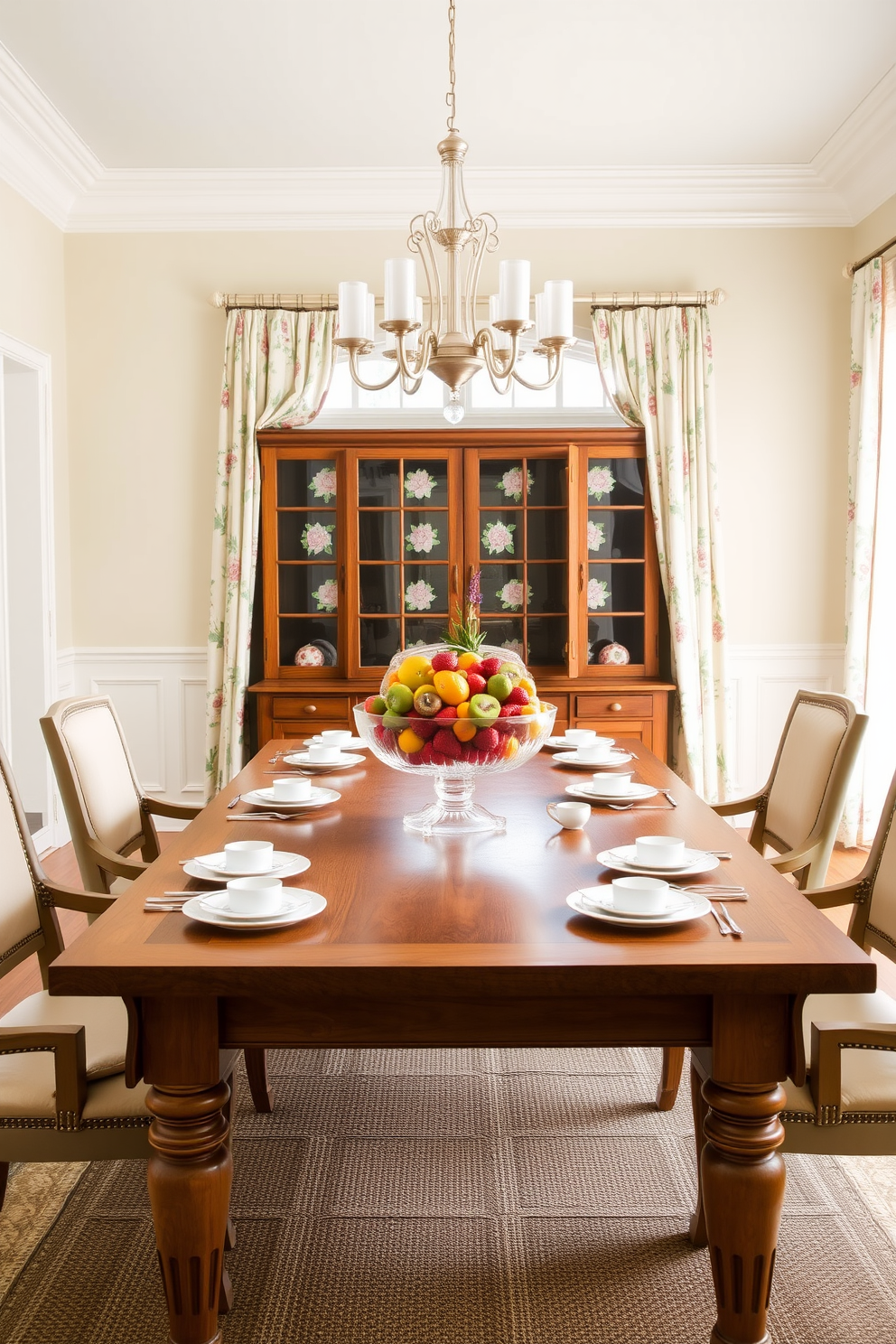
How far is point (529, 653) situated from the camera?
489 centimetres

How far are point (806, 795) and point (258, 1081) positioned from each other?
1478 mm

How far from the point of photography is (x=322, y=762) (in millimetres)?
2732

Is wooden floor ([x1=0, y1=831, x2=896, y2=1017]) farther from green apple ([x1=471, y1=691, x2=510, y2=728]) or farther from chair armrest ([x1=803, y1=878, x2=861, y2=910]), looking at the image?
green apple ([x1=471, y1=691, x2=510, y2=728])

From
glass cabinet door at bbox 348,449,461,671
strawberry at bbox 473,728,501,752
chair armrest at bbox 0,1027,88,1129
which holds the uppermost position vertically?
glass cabinet door at bbox 348,449,461,671

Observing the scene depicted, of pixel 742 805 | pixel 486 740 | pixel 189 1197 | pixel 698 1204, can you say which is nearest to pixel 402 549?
pixel 742 805

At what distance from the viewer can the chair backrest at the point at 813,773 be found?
233 cm

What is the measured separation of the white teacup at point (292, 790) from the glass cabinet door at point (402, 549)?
8.05 feet

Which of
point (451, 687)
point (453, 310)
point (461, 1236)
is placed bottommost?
point (461, 1236)

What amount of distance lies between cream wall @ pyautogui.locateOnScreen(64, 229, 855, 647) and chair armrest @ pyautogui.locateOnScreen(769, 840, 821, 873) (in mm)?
2861

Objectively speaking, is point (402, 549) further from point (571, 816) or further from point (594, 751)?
point (571, 816)

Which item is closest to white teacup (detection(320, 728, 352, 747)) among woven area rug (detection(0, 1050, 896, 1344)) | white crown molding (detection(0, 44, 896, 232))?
woven area rug (detection(0, 1050, 896, 1344))

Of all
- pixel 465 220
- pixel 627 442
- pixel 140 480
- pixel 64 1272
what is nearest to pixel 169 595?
pixel 140 480

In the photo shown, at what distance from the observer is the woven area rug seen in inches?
67.4

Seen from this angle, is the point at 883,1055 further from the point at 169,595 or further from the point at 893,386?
the point at 169,595
